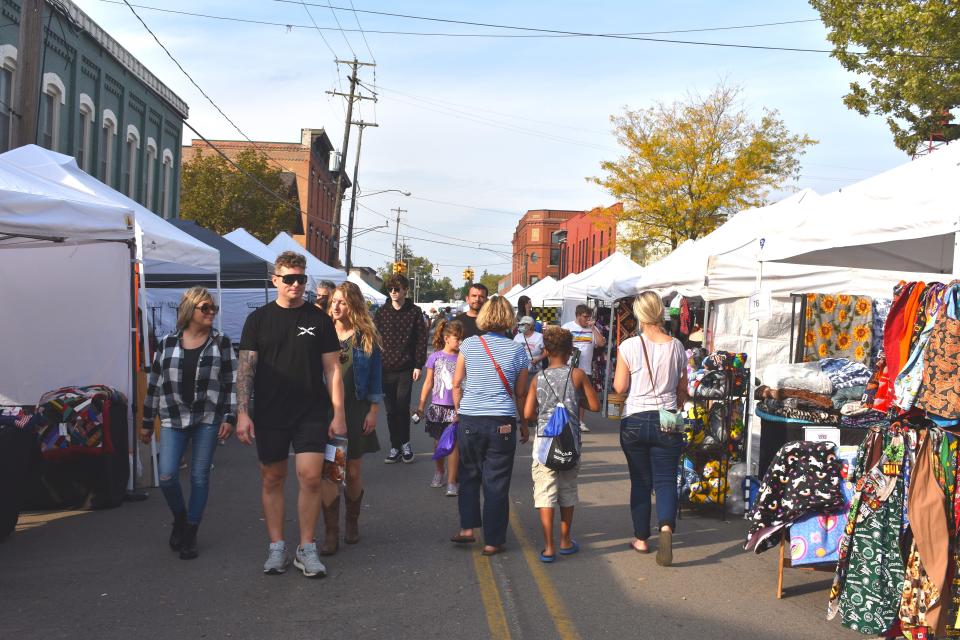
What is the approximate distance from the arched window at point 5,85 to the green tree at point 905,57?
1609 centimetres

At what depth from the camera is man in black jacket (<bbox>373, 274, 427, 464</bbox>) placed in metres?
10.3

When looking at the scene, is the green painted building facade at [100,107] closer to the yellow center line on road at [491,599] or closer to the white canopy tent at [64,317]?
the white canopy tent at [64,317]

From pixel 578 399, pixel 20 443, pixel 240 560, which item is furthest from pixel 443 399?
pixel 20 443

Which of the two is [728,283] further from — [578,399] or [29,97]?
[29,97]

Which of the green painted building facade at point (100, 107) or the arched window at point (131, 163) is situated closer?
the green painted building facade at point (100, 107)

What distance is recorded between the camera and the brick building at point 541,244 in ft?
343

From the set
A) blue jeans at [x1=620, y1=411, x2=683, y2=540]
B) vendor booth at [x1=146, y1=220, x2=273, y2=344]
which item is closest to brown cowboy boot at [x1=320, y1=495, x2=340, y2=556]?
blue jeans at [x1=620, y1=411, x2=683, y2=540]

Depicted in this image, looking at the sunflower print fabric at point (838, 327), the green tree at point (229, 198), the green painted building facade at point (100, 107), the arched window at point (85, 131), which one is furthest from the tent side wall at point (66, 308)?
the green tree at point (229, 198)

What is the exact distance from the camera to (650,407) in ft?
22.1

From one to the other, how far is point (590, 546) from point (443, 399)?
2.58 metres

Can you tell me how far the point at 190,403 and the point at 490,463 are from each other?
2176 millimetres

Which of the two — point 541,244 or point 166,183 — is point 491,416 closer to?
point 166,183

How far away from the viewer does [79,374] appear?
9.00m

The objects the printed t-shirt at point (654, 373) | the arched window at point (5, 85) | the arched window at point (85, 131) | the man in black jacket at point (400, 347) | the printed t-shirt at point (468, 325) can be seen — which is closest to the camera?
the printed t-shirt at point (654, 373)
